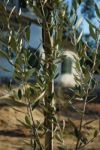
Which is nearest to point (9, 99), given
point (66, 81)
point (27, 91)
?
point (27, 91)

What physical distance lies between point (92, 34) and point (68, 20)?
0.76 feet

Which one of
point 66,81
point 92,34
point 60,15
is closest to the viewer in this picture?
point 92,34

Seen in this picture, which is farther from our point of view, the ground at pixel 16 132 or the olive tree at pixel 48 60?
the ground at pixel 16 132

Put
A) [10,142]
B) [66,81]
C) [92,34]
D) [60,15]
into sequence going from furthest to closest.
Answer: [66,81]
[10,142]
[60,15]
[92,34]

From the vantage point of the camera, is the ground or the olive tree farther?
the ground

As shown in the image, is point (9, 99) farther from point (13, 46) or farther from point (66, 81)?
point (66, 81)

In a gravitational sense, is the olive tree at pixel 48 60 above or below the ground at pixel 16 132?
below

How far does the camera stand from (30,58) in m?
2.68

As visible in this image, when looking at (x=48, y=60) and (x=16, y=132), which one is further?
(x=16, y=132)

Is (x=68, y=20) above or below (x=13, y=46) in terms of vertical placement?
above

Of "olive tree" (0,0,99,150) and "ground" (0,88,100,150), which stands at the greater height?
"ground" (0,88,100,150)

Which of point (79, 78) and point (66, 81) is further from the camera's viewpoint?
point (66, 81)

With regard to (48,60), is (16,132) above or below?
above

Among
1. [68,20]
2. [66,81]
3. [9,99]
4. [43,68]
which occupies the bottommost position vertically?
[9,99]
